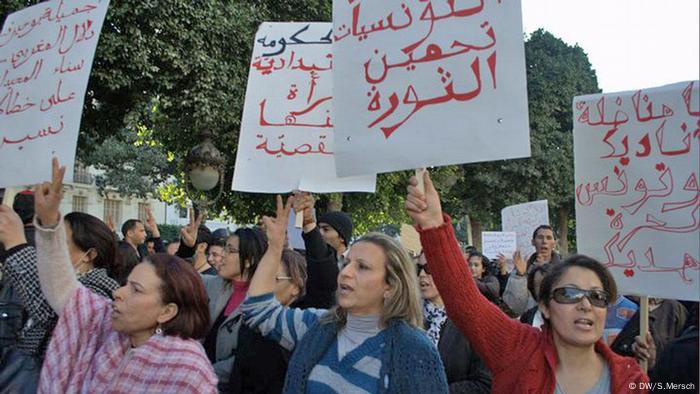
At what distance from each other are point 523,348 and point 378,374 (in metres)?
0.56

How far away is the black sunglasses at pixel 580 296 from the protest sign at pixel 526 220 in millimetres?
6737

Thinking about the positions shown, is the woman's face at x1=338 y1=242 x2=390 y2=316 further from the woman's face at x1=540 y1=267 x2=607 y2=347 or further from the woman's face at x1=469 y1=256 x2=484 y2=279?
the woman's face at x1=469 y1=256 x2=484 y2=279

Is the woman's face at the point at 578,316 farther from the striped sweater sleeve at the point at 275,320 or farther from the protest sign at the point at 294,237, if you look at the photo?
the protest sign at the point at 294,237

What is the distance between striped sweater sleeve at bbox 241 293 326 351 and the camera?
305 centimetres

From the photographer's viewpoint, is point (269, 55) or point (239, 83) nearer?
point (269, 55)

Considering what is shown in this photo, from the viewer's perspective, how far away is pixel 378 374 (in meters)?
2.70

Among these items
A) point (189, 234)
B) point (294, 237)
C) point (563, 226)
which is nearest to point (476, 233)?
point (563, 226)

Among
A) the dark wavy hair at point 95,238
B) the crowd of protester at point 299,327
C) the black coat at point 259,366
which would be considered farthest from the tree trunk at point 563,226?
the dark wavy hair at point 95,238

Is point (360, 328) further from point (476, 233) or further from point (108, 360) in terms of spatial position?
point (476, 233)

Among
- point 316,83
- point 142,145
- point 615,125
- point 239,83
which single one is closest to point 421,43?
point 615,125

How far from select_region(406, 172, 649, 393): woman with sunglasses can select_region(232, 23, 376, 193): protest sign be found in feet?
4.13

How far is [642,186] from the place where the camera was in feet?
10.6

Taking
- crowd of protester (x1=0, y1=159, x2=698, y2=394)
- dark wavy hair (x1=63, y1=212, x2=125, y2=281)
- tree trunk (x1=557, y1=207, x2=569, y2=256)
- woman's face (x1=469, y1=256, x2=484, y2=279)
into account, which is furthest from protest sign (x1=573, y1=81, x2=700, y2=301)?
tree trunk (x1=557, y1=207, x2=569, y2=256)

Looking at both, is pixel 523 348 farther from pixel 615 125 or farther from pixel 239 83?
pixel 239 83
